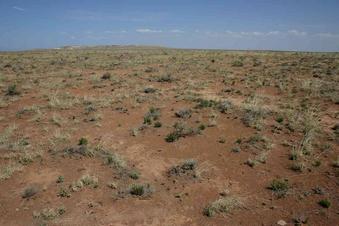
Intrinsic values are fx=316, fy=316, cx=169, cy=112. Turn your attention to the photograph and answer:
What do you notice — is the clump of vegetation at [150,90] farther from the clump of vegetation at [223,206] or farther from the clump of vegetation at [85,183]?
the clump of vegetation at [223,206]

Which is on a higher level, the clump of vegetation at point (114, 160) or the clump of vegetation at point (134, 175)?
the clump of vegetation at point (114, 160)

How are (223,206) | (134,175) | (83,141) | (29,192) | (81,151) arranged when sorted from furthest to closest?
(83,141)
(81,151)
(134,175)
(29,192)
(223,206)

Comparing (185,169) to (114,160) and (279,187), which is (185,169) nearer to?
(114,160)

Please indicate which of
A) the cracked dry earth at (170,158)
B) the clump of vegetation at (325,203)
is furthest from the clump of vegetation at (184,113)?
the clump of vegetation at (325,203)

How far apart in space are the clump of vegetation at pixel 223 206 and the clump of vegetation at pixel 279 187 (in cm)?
126

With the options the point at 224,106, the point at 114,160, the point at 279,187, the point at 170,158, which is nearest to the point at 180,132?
the point at 170,158

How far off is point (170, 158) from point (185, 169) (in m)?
1.16

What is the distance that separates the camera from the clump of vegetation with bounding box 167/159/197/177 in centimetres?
1024

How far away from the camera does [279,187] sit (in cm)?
933

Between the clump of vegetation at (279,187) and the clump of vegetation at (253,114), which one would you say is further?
the clump of vegetation at (253,114)

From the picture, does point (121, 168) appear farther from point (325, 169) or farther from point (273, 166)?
point (325, 169)

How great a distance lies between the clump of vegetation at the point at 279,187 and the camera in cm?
905

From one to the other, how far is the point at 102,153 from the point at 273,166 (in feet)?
20.0

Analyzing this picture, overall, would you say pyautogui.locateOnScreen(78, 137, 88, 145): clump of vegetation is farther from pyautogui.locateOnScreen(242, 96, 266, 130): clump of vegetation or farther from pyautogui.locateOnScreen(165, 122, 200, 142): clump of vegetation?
pyautogui.locateOnScreen(242, 96, 266, 130): clump of vegetation
